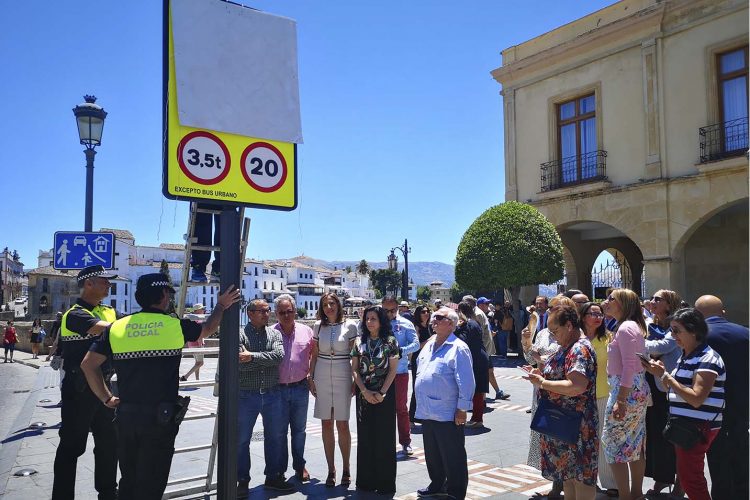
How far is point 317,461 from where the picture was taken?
272 inches

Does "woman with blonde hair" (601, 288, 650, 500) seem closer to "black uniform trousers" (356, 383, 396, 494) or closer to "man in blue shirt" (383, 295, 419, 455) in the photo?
"black uniform trousers" (356, 383, 396, 494)

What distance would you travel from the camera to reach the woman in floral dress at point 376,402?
5.74 meters

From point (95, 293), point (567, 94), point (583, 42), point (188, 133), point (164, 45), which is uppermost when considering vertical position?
point (583, 42)

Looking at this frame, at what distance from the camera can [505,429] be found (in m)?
8.43

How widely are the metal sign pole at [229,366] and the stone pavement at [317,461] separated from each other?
248cm

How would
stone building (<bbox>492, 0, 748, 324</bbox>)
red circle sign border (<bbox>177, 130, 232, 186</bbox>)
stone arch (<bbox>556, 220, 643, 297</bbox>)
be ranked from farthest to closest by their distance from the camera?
stone arch (<bbox>556, 220, 643, 297</bbox>)
stone building (<bbox>492, 0, 748, 324</bbox>)
red circle sign border (<bbox>177, 130, 232, 186</bbox>)

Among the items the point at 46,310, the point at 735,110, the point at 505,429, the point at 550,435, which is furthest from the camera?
the point at 46,310

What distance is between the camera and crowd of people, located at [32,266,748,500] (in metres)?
4.00

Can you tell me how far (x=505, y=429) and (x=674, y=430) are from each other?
13.4ft

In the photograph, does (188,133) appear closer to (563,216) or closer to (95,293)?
(95,293)

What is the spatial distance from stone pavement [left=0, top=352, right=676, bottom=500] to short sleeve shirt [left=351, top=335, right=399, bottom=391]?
3.55 feet

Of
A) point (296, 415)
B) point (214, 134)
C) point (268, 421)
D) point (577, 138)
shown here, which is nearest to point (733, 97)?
point (577, 138)

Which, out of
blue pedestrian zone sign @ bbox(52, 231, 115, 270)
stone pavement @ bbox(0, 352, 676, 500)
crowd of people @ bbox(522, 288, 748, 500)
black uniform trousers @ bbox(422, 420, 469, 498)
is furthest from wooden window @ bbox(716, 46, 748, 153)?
blue pedestrian zone sign @ bbox(52, 231, 115, 270)

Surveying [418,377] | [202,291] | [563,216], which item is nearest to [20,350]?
[563,216]
